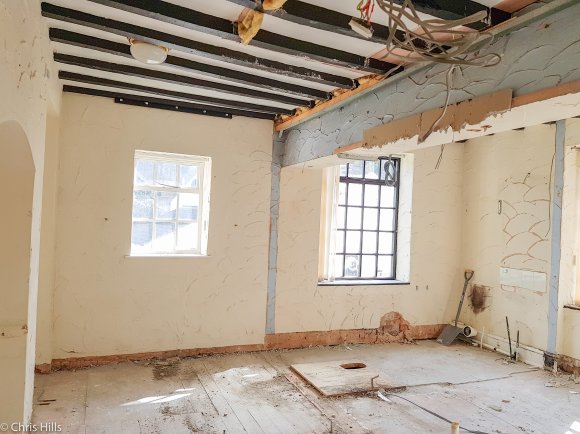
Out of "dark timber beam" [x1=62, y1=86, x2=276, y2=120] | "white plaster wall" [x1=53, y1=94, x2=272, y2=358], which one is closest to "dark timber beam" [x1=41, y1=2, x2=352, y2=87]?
"dark timber beam" [x1=62, y1=86, x2=276, y2=120]

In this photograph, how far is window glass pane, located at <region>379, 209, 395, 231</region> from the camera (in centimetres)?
552

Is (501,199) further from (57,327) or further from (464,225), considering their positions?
(57,327)

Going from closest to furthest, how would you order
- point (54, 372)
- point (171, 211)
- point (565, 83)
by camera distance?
point (565, 83), point (54, 372), point (171, 211)

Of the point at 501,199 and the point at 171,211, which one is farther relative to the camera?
the point at 501,199

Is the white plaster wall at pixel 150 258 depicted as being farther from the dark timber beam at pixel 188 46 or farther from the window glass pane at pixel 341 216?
the dark timber beam at pixel 188 46

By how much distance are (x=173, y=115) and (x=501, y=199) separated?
13.1 ft

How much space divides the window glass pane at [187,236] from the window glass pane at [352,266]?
6.69 feet

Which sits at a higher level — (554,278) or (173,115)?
(173,115)

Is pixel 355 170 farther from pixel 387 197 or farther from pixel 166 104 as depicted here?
pixel 166 104

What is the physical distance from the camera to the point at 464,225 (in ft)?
18.2

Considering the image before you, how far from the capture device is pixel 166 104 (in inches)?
161

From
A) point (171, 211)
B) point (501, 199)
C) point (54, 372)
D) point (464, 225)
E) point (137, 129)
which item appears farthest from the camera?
point (464, 225)

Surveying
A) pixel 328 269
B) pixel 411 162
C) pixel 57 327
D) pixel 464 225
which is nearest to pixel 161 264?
pixel 57 327

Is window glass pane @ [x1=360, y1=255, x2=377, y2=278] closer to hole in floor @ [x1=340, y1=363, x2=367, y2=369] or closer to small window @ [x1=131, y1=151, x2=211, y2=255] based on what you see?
hole in floor @ [x1=340, y1=363, x2=367, y2=369]
